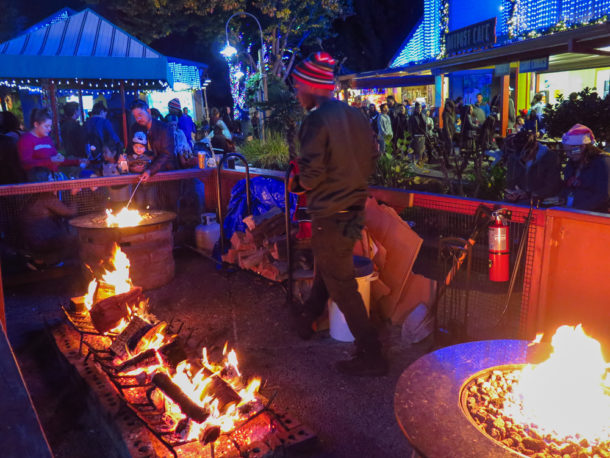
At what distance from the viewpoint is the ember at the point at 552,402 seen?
2.35 m

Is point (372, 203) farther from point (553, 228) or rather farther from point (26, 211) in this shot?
point (26, 211)

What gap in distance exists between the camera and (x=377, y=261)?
5.22 metres

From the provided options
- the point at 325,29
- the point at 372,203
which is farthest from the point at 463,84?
the point at 372,203

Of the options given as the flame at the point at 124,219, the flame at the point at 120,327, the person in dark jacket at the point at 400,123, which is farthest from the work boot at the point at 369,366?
the person in dark jacket at the point at 400,123

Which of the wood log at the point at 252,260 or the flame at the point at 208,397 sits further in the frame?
the wood log at the point at 252,260

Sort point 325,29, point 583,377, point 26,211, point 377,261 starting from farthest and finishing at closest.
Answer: point 325,29 < point 26,211 < point 377,261 < point 583,377

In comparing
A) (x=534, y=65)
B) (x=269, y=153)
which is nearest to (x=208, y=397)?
(x=269, y=153)

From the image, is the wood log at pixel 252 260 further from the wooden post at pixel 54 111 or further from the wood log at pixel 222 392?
the wooden post at pixel 54 111

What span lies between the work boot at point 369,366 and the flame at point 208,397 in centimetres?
95

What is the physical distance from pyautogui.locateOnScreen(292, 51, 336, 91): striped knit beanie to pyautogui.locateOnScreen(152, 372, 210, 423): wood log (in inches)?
91.0

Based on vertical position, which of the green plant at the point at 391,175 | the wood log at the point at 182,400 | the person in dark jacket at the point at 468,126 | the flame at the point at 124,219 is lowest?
the wood log at the point at 182,400

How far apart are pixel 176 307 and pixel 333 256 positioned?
2.54m

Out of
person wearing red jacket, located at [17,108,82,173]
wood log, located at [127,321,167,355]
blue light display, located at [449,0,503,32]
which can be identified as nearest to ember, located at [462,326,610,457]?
wood log, located at [127,321,167,355]

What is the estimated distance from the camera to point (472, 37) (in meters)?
17.6
